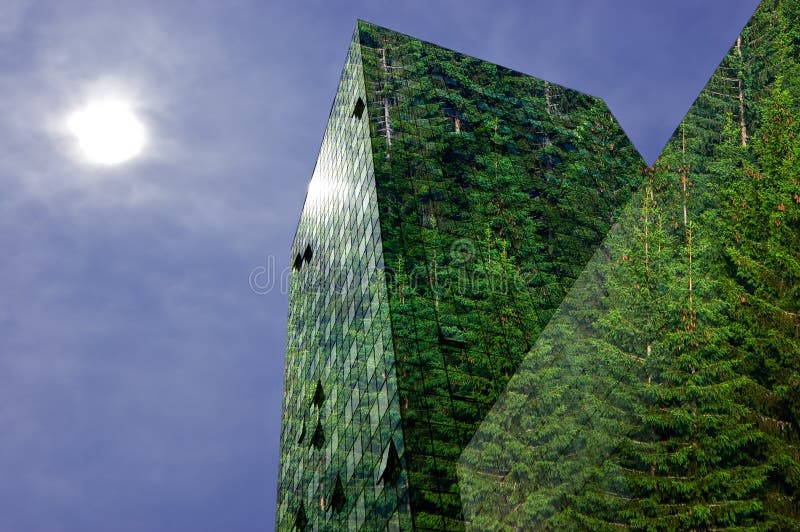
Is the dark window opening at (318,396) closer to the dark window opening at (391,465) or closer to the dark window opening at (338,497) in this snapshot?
the dark window opening at (338,497)

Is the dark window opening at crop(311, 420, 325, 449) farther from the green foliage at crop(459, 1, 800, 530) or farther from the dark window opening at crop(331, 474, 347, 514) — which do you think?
the green foliage at crop(459, 1, 800, 530)

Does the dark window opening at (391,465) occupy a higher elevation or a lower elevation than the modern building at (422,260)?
lower

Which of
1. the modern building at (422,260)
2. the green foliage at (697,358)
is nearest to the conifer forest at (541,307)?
the green foliage at (697,358)

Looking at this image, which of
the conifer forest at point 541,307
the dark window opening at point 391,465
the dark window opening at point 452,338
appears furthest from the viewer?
the dark window opening at point 452,338

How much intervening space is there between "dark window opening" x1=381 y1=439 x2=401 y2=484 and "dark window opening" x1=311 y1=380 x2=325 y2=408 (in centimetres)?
1523

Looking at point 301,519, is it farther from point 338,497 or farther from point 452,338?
point 452,338

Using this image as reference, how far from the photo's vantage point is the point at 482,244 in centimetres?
5462

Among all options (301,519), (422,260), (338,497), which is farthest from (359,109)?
(301,519)

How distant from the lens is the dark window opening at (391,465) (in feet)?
137

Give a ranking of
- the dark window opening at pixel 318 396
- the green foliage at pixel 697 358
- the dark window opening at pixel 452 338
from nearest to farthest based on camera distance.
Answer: the green foliage at pixel 697 358, the dark window opening at pixel 452 338, the dark window opening at pixel 318 396

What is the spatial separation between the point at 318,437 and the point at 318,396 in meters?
3.59

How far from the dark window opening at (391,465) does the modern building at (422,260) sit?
106mm

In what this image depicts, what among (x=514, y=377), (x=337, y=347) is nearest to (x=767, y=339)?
(x=514, y=377)

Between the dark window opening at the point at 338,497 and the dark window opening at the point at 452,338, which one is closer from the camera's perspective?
the dark window opening at the point at 452,338
